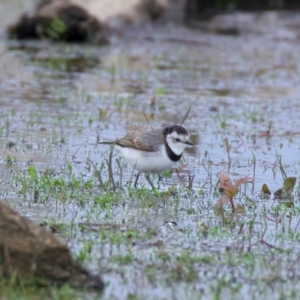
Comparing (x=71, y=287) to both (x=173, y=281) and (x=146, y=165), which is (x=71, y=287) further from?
(x=146, y=165)

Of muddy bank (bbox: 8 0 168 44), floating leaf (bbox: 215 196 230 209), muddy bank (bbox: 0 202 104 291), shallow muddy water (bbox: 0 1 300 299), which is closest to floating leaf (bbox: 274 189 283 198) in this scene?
shallow muddy water (bbox: 0 1 300 299)

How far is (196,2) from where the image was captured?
23.4 meters

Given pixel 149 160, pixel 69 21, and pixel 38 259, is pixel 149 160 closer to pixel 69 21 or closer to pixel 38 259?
pixel 38 259

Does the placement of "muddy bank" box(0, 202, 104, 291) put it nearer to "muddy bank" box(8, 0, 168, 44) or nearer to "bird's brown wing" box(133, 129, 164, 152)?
"bird's brown wing" box(133, 129, 164, 152)

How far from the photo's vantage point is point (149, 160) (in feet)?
26.7

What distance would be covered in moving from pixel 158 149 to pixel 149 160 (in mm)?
136

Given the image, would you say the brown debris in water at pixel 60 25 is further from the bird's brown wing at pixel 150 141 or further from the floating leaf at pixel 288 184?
the floating leaf at pixel 288 184

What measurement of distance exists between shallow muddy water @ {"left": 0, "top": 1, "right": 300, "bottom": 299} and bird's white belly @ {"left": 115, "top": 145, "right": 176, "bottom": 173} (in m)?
0.20

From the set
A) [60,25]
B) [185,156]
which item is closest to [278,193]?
[185,156]

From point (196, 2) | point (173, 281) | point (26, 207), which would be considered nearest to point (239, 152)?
point (26, 207)

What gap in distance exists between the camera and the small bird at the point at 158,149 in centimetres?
816

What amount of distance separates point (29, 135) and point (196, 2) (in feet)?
44.6

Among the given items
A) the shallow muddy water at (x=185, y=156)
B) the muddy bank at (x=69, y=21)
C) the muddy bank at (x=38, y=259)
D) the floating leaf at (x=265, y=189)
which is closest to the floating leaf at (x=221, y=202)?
the shallow muddy water at (x=185, y=156)

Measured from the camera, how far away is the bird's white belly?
814 centimetres
